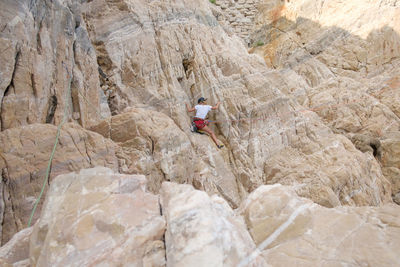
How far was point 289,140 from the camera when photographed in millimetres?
8516

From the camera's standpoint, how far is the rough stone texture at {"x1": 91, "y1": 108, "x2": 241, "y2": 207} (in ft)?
19.3

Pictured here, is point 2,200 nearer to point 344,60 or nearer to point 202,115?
point 202,115

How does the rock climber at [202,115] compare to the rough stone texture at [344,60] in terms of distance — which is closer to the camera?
the rock climber at [202,115]

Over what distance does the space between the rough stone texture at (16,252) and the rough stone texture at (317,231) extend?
3015mm

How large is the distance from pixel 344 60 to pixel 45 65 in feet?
48.2

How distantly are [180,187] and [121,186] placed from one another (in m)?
0.88

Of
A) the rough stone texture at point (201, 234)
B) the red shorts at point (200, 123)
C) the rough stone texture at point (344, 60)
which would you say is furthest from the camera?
the rough stone texture at point (344, 60)

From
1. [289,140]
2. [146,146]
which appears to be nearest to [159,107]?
[146,146]

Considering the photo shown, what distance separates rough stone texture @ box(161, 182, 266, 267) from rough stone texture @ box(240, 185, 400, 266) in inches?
12.1

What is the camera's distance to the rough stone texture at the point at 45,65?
4.73 metres

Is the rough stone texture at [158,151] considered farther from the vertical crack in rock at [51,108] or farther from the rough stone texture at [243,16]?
the rough stone texture at [243,16]

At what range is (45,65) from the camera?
545cm

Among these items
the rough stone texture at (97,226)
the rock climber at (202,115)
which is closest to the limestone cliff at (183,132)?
the rough stone texture at (97,226)

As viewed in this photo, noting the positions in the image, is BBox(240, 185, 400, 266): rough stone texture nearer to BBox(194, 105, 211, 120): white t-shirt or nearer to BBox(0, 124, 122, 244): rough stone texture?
BBox(0, 124, 122, 244): rough stone texture
